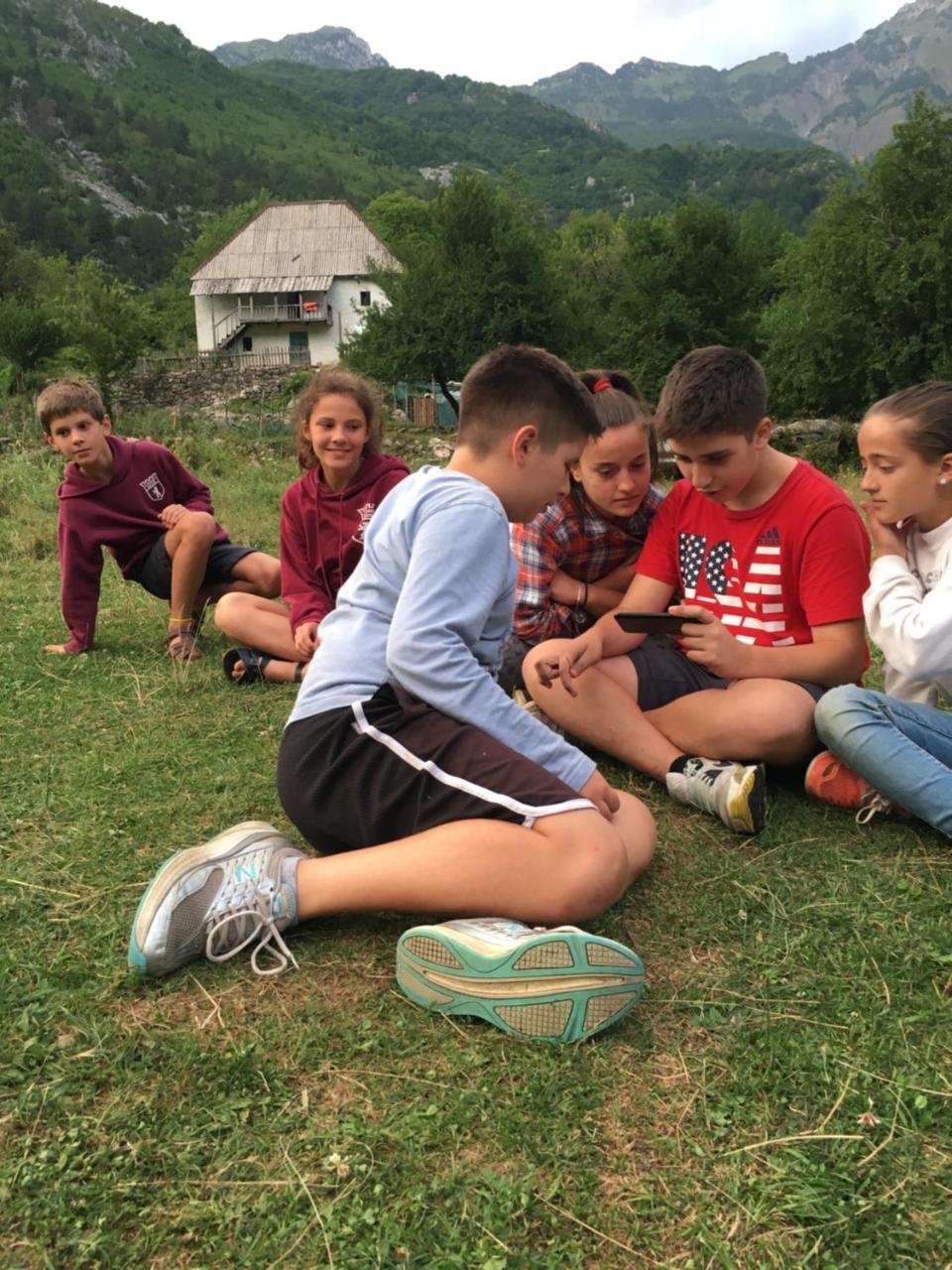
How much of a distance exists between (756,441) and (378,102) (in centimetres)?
22256

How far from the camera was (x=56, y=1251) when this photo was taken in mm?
1430

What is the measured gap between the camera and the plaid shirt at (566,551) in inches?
147

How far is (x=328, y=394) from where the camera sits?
4.33m

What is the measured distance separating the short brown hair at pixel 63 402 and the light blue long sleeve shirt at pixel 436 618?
316cm

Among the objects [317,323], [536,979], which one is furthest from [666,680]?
[317,323]

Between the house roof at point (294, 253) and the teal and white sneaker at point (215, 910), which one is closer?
the teal and white sneaker at point (215, 910)

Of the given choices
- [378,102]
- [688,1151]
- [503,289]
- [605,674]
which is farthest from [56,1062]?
[378,102]

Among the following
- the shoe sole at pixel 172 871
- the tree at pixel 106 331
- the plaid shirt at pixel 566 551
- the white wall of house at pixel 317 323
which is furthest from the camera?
the white wall of house at pixel 317 323

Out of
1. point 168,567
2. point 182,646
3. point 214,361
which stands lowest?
point 182,646

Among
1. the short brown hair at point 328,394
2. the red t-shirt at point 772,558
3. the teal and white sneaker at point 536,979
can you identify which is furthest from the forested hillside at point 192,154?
the teal and white sneaker at point 536,979

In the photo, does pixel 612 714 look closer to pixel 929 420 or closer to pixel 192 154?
pixel 929 420

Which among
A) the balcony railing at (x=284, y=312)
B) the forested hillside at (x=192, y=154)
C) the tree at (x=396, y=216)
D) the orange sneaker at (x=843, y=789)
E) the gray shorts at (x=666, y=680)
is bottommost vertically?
the orange sneaker at (x=843, y=789)

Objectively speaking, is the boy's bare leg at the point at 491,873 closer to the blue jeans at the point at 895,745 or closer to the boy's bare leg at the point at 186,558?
the blue jeans at the point at 895,745

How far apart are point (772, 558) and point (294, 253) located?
64.0 metres
